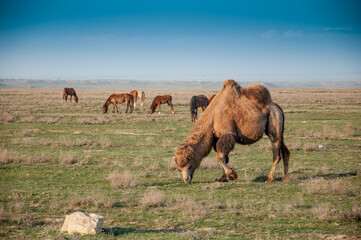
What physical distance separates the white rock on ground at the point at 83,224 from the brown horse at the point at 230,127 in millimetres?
3811

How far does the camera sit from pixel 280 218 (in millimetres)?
7242

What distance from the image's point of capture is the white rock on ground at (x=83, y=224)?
6.11 meters

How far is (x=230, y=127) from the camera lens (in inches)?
388

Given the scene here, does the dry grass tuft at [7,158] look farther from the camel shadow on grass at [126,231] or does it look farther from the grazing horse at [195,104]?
the grazing horse at [195,104]

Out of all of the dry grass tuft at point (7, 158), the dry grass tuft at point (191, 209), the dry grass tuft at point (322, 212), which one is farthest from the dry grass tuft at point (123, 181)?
the dry grass tuft at point (7, 158)

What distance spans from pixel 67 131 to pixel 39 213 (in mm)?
17350

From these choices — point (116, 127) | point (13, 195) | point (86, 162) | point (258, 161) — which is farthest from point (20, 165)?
point (116, 127)

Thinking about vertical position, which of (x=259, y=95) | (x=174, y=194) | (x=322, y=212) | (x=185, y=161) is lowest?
(x=174, y=194)

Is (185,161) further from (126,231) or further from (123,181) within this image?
(126,231)

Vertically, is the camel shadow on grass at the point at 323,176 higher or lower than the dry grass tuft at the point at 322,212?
lower

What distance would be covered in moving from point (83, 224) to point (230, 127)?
527cm

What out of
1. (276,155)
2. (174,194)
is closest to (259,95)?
(276,155)

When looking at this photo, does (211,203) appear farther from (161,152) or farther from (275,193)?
(161,152)

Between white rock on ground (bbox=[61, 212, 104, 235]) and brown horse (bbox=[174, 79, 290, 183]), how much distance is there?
381cm
